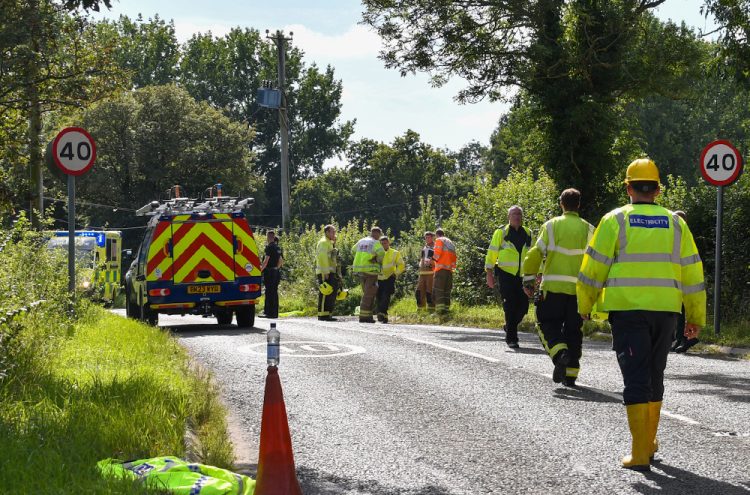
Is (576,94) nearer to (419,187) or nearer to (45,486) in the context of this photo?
(45,486)

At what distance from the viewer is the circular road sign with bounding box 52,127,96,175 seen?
1391 cm

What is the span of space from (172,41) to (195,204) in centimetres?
7003

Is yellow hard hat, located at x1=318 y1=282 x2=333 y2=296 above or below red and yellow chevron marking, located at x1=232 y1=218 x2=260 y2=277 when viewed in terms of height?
below

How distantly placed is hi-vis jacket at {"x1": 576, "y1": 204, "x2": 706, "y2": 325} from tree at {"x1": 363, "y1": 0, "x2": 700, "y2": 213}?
15631 mm

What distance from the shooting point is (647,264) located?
7.00m

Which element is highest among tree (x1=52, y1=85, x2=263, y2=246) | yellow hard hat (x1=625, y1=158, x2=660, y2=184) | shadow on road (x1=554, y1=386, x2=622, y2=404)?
tree (x1=52, y1=85, x2=263, y2=246)

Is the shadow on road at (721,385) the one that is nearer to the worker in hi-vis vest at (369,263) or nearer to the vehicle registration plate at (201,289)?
the vehicle registration plate at (201,289)

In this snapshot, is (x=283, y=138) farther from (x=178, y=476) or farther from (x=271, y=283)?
(x=178, y=476)

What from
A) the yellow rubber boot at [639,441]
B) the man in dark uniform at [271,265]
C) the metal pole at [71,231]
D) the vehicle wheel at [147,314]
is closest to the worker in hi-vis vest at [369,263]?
the man in dark uniform at [271,265]

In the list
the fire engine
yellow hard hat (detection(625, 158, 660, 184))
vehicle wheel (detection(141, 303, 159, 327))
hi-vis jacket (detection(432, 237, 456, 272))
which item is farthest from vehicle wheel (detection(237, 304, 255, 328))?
yellow hard hat (detection(625, 158, 660, 184))

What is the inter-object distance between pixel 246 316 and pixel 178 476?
46.2 feet

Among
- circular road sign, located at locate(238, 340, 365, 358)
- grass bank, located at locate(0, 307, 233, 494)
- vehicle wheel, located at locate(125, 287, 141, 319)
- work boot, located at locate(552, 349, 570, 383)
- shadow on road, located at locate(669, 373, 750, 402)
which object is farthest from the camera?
vehicle wheel, located at locate(125, 287, 141, 319)

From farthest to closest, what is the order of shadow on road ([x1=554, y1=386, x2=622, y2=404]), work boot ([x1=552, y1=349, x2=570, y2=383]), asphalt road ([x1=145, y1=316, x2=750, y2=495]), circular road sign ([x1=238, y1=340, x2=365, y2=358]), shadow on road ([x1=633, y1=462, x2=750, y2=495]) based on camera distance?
circular road sign ([x1=238, y1=340, x2=365, y2=358]), work boot ([x1=552, y1=349, x2=570, y2=383]), shadow on road ([x1=554, y1=386, x2=622, y2=404]), asphalt road ([x1=145, y1=316, x2=750, y2=495]), shadow on road ([x1=633, y1=462, x2=750, y2=495])

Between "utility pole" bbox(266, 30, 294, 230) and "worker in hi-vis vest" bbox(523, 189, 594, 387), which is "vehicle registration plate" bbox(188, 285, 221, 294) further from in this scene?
"utility pole" bbox(266, 30, 294, 230)
